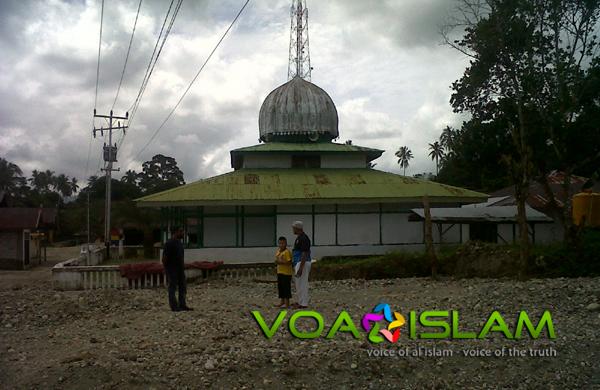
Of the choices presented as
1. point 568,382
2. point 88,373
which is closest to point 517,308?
point 568,382

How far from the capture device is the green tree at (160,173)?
59812mm

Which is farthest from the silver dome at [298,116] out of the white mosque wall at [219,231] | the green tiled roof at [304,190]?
the white mosque wall at [219,231]

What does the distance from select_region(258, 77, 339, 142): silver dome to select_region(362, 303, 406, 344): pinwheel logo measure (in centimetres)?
1673

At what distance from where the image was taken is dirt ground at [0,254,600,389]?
A: 655 cm

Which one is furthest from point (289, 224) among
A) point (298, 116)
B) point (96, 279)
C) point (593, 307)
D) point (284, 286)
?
point (593, 307)

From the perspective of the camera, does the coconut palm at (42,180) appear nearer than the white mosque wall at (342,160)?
No

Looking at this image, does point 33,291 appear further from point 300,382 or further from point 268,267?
point 300,382

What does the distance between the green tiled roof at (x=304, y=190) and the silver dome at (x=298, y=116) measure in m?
2.42

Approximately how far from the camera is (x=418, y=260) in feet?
53.9

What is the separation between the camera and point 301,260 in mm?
9992

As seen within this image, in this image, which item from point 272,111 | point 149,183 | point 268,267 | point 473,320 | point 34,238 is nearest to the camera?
point 473,320

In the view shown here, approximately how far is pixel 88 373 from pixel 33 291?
1070 centimetres

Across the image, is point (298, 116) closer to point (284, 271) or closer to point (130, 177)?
point (284, 271)

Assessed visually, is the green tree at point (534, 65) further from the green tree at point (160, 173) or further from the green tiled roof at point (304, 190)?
the green tree at point (160, 173)
